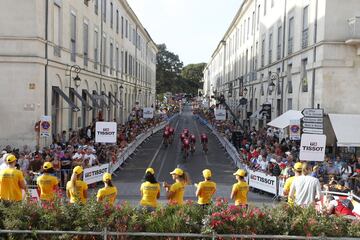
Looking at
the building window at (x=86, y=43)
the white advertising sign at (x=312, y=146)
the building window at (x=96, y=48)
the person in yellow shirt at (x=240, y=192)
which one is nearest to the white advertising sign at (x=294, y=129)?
the white advertising sign at (x=312, y=146)

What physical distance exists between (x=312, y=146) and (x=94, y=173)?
27.2 feet

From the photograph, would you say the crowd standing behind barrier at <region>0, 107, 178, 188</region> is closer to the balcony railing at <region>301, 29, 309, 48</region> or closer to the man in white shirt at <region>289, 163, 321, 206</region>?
the man in white shirt at <region>289, 163, 321, 206</region>

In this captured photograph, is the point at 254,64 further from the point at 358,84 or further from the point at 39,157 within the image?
A: the point at 39,157

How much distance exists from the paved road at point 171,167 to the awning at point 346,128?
5.06 metres

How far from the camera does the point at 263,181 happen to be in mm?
17391

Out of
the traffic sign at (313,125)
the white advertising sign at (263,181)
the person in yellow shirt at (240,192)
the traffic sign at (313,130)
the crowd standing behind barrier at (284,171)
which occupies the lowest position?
the white advertising sign at (263,181)

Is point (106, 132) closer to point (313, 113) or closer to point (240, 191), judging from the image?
point (313, 113)

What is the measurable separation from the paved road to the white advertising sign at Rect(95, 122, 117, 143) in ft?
6.07

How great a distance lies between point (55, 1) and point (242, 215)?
18985 millimetres

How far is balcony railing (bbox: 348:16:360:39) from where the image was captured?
21.4 metres

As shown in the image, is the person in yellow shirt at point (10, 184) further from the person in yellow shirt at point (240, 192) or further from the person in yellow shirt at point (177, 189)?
the person in yellow shirt at point (240, 192)

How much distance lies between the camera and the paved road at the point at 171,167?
56.0 feet

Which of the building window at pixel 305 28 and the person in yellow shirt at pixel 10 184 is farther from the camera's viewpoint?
the building window at pixel 305 28

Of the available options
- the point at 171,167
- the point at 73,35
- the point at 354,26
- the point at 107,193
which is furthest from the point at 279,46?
the point at 107,193
